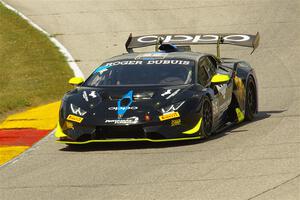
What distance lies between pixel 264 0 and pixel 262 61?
640 cm

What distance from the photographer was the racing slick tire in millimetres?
14453

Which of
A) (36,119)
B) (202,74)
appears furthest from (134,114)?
(36,119)

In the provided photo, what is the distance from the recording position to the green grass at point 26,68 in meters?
17.5

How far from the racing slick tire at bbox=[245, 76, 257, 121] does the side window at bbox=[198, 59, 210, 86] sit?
116 centimetres

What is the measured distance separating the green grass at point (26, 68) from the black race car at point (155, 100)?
3414 mm

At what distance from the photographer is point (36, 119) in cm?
1541

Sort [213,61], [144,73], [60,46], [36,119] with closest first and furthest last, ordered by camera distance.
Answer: [144,73], [213,61], [36,119], [60,46]

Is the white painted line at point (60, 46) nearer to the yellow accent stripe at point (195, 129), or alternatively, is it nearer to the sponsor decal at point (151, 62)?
the sponsor decal at point (151, 62)

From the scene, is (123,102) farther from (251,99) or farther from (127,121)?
(251,99)

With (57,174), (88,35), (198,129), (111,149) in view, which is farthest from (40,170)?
(88,35)

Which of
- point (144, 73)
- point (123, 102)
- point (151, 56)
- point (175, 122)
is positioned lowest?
point (175, 122)

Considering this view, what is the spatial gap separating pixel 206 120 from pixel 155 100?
2.66ft

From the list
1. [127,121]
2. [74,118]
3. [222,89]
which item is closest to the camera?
[127,121]

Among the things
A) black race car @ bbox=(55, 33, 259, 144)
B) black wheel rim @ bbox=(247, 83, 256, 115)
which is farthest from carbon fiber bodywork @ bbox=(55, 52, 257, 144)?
black wheel rim @ bbox=(247, 83, 256, 115)
